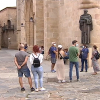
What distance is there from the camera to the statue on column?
12273mm

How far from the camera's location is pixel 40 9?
19359 millimetres

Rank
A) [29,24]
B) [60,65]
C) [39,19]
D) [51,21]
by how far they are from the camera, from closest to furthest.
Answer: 1. [60,65]
2. [51,21]
3. [39,19]
4. [29,24]

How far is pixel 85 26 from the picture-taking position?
40.7 ft

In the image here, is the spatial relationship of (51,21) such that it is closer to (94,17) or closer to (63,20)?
(63,20)

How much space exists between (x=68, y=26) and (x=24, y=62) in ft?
25.0

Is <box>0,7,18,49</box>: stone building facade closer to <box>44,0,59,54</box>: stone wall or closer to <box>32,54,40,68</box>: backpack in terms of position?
<box>44,0,59,54</box>: stone wall

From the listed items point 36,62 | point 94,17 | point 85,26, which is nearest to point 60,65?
point 36,62

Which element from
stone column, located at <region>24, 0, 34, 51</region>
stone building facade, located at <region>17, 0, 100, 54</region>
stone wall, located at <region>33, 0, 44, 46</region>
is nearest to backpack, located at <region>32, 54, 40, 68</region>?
stone building facade, located at <region>17, 0, 100, 54</region>

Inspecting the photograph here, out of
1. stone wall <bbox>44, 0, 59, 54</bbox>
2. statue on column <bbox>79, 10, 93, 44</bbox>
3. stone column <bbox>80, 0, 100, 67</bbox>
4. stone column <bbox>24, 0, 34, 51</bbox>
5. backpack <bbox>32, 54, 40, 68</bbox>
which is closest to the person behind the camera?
backpack <bbox>32, 54, 40, 68</bbox>

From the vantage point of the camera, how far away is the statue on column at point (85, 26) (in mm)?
12273

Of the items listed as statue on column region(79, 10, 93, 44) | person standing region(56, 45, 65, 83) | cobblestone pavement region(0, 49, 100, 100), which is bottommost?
cobblestone pavement region(0, 49, 100, 100)

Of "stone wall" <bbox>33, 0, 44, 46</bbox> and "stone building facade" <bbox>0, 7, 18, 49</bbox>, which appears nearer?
"stone wall" <bbox>33, 0, 44, 46</bbox>

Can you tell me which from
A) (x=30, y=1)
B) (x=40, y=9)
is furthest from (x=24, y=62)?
(x=30, y=1)

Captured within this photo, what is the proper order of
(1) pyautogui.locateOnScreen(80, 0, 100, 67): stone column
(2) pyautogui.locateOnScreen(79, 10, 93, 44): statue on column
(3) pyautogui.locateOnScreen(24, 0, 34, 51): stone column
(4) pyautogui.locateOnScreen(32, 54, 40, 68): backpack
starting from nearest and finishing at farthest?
(4) pyautogui.locateOnScreen(32, 54, 40, 68): backpack < (2) pyautogui.locateOnScreen(79, 10, 93, 44): statue on column < (1) pyautogui.locateOnScreen(80, 0, 100, 67): stone column < (3) pyautogui.locateOnScreen(24, 0, 34, 51): stone column
